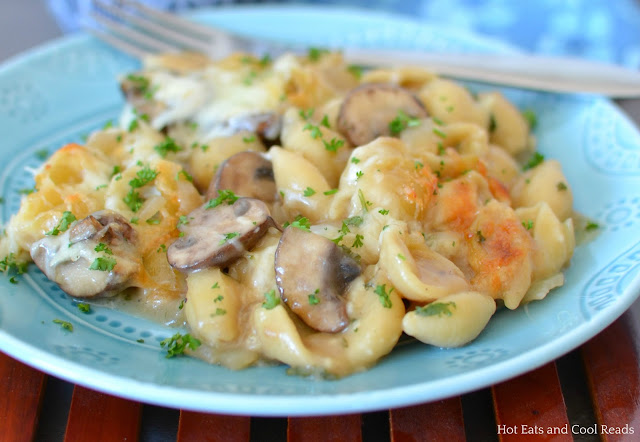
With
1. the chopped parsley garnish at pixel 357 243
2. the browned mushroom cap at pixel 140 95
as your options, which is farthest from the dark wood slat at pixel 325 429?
the browned mushroom cap at pixel 140 95

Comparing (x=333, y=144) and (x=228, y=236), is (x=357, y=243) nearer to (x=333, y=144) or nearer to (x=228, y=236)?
(x=228, y=236)

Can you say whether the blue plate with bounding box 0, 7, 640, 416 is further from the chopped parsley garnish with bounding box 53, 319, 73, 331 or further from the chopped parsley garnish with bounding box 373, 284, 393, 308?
the chopped parsley garnish with bounding box 373, 284, 393, 308

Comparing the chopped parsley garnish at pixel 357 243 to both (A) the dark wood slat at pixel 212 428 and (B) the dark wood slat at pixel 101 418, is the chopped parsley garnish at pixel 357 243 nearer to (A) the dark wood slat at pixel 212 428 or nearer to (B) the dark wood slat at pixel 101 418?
(A) the dark wood slat at pixel 212 428

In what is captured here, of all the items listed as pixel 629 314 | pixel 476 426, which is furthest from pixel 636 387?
pixel 476 426

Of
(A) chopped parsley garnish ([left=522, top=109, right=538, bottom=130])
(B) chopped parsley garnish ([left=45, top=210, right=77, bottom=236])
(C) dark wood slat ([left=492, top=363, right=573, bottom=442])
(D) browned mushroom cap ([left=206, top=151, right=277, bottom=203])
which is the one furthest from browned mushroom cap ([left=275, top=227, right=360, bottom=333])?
(A) chopped parsley garnish ([left=522, top=109, right=538, bottom=130])

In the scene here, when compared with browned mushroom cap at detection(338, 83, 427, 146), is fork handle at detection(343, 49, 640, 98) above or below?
below

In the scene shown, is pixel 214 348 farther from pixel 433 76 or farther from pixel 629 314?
pixel 433 76

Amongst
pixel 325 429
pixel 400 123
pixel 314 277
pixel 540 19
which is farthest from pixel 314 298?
pixel 540 19

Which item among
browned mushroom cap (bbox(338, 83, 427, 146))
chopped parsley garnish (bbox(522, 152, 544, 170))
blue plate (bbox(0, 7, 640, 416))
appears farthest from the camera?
chopped parsley garnish (bbox(522, 152, 544, 170))
